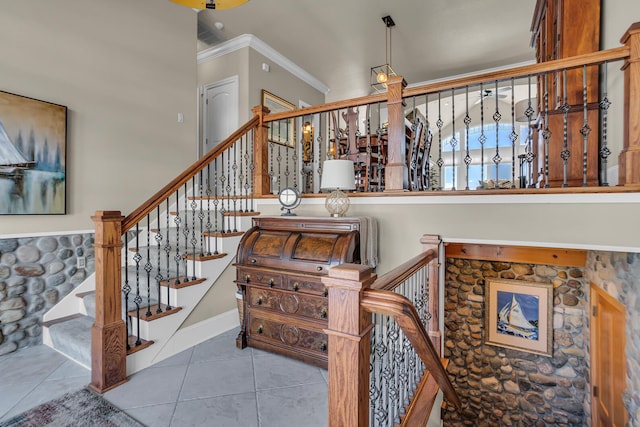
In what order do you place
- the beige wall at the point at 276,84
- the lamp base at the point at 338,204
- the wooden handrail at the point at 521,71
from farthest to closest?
the beige wall at the point at 276,84 → the lamp base at the point at 338,204 → the wooden handrail at the point at 521,71

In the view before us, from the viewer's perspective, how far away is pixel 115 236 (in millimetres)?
2082

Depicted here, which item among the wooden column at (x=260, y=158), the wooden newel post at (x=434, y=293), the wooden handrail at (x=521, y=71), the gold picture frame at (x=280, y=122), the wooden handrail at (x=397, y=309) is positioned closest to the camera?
the wooden handrail at (x=397, y=309)

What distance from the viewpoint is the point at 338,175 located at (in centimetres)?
263

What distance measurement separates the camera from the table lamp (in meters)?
2.63

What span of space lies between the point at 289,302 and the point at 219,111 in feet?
14.0

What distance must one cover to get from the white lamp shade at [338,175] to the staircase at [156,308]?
1067 millimetres

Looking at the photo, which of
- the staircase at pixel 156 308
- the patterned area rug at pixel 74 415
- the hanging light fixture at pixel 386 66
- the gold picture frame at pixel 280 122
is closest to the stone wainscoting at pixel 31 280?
the staircase at pixel 156 308

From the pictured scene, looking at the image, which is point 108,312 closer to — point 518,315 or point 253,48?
point 518,315

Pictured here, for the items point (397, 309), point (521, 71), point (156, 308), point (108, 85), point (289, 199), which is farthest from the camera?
point (108, 85)

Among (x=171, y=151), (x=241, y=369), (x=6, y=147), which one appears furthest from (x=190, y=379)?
(x=171, y=151)

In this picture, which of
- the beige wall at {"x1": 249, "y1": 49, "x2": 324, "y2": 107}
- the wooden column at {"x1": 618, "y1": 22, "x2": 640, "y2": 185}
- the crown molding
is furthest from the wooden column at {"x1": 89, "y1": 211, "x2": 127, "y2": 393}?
the crown molding

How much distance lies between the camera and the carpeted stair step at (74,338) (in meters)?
2.33

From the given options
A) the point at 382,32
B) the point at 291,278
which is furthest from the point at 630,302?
the point at 382,32

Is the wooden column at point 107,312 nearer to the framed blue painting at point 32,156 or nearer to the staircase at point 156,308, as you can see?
the staircase at point 156,308
